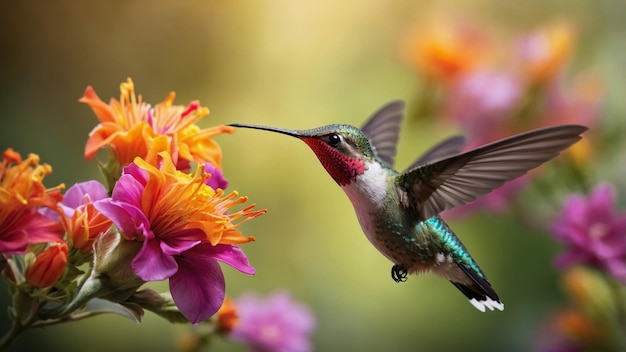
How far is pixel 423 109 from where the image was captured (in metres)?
1.47

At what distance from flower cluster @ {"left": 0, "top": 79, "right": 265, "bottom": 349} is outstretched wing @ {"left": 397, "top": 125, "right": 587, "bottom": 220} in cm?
18

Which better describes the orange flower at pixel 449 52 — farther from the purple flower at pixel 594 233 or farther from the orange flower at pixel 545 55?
the purple flower at pixel 594 233

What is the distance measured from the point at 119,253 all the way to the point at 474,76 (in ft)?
3.39

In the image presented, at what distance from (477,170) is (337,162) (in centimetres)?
12

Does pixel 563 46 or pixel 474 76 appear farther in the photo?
pixel 474 76

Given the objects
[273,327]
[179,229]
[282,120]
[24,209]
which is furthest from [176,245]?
[282,120]

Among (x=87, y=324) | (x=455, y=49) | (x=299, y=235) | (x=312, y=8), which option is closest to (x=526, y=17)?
(x=312, y=8)

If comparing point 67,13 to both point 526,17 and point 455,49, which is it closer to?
point 455,49

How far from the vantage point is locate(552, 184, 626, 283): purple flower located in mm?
953

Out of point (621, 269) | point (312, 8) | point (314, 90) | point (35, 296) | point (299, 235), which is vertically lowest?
point (35, 296)

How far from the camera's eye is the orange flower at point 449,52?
55.9 inches

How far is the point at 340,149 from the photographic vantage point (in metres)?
0.60

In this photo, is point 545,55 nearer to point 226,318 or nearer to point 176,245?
point 226,318

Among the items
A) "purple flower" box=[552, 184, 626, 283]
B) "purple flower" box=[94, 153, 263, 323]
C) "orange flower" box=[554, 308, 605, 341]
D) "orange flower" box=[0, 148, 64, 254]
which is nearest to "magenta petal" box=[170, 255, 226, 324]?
"purple flower" box=[94, 153, 263, 323]
